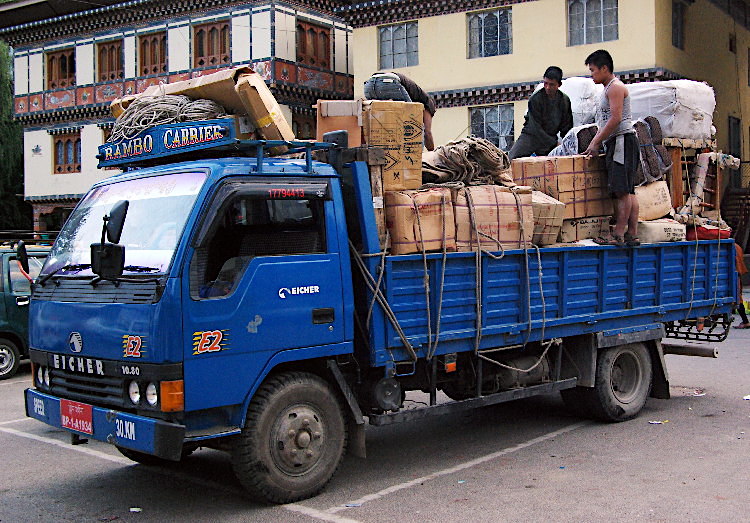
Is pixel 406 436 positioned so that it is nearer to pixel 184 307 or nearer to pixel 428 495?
pixel 428 495

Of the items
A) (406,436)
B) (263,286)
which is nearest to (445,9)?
(406,436)

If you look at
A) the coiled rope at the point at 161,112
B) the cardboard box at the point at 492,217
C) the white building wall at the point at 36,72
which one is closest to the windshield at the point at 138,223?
the coiled rope at the point at 161,112

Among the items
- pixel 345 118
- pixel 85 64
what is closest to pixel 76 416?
pixel 345 118

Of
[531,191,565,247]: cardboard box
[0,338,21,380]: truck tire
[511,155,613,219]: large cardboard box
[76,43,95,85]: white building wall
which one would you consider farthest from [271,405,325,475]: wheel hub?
[76,43,95,85]: white building wall

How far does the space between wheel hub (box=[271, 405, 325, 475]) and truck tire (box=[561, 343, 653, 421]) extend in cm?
314

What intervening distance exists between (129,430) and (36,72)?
30.3m

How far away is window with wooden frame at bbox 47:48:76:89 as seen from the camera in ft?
103

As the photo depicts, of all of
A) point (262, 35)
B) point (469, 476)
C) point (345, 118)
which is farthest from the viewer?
point (262, 35)

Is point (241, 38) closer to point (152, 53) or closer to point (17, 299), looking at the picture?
point (152, 53)

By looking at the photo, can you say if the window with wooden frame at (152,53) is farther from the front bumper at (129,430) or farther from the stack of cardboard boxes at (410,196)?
the front bumper at (129,430)

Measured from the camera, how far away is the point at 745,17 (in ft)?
96.5

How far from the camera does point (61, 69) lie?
31.7 meters

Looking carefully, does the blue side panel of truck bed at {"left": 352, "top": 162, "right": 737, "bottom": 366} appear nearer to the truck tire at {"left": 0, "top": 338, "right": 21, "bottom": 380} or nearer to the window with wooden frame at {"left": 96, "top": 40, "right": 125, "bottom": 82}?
the truck tire at {"left": 0, "top": 338, "right": 21, "bottom": 380}

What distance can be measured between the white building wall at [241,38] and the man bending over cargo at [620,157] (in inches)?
789
